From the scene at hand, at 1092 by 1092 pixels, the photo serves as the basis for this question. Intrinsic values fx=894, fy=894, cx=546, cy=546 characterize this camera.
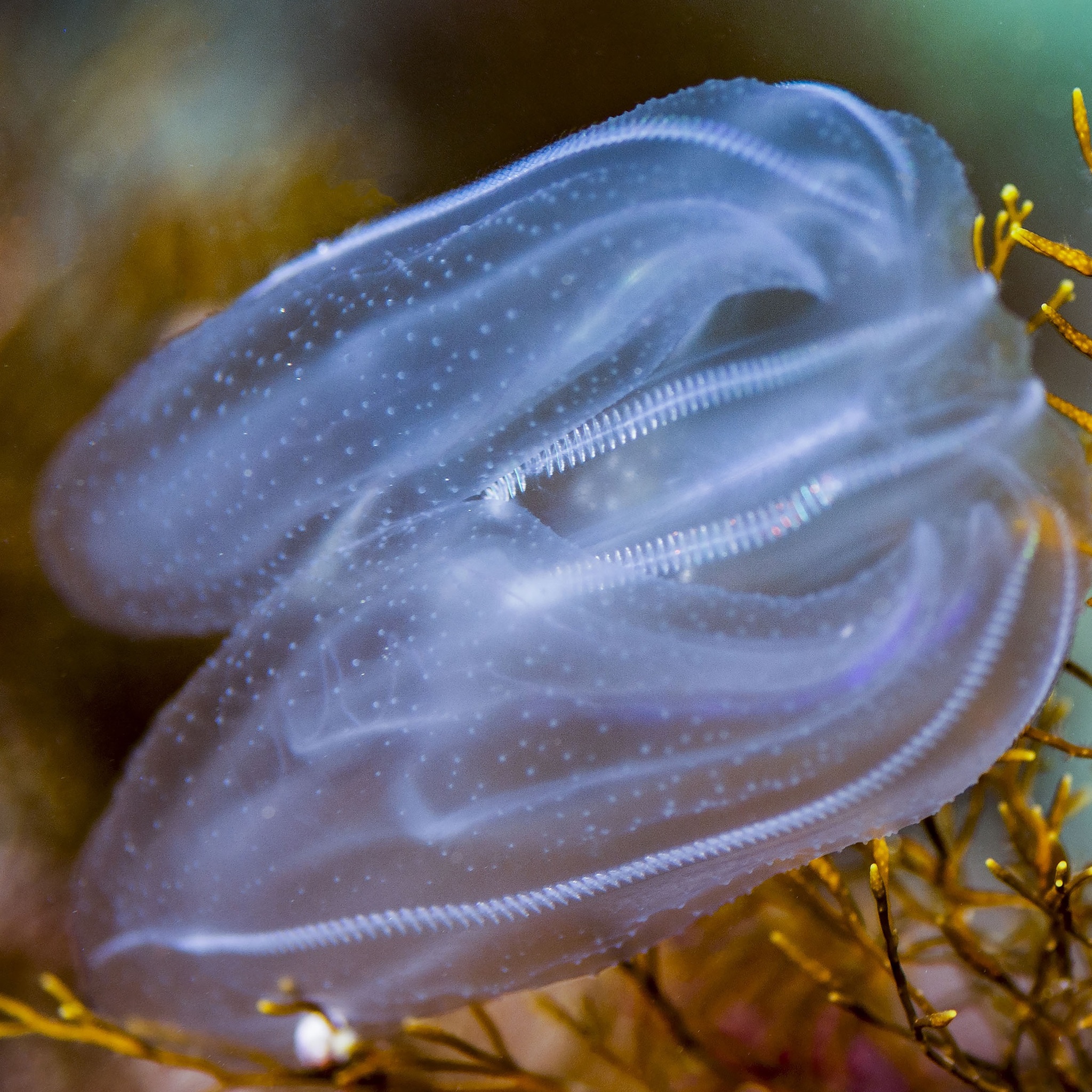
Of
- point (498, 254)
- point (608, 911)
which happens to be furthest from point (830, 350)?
point (608, 911)

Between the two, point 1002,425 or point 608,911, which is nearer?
point 1002,425

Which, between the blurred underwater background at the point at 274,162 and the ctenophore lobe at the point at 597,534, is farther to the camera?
the blurred underwater background at the point at 274,162

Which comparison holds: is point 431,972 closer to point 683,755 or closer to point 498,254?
point 683,755

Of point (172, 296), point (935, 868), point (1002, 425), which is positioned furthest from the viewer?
point (935, 868)

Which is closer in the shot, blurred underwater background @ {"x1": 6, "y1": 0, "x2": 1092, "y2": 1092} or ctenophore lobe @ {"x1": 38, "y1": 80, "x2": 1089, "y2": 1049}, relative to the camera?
ctenophore lobe @ {"x1": 38, "y1": 80, "x2": 1089, "y2": 1049}
